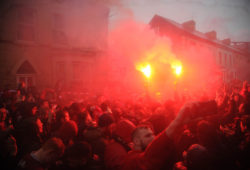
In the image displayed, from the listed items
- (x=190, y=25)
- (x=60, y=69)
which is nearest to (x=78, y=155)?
(x=60, y=69)

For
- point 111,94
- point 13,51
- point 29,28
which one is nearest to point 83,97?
point 111,94

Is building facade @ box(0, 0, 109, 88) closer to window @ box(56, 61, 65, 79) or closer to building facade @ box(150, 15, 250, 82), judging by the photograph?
window @ box(56, 61, 65, 79)

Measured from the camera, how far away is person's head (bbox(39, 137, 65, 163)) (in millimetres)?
2025

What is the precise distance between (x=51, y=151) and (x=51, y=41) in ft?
24.0

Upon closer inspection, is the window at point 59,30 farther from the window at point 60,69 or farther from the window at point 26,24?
the window at point 60,69

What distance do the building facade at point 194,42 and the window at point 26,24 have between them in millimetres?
A: 11929

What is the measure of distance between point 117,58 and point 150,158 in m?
11.1

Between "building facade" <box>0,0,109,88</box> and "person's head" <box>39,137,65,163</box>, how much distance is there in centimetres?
641

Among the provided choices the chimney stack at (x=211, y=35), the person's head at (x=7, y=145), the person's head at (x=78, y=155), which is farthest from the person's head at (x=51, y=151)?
the chimney stack at (x=211, y=35)

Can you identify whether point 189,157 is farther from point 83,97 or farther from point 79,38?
point 79,38

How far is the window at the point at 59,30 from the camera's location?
8.21 m

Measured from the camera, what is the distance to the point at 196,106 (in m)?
1.37

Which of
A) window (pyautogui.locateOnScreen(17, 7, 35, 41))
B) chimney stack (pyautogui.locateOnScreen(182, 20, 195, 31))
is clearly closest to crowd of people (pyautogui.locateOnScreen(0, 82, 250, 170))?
window (pyautogui.locateOnScreen(17, 7, 35, 41))

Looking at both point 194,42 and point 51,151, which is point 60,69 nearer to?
point 51,151
